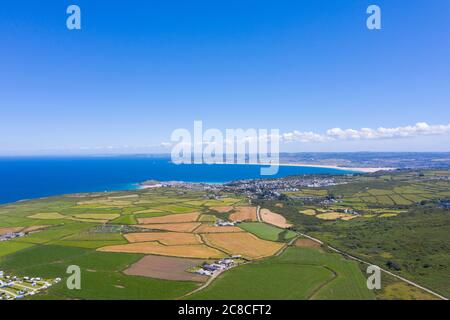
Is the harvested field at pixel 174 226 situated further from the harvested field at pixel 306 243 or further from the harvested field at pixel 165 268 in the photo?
the harvested field at pixel 306 243

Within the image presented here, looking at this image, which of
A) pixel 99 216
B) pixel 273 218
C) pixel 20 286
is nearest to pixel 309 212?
pixel 273 218

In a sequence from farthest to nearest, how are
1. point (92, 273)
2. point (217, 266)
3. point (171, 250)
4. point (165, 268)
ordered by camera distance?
point (171, 250) → point (165, 268) → point (217, 266) → point (92, 273)

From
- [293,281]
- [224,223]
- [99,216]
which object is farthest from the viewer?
[99,216]

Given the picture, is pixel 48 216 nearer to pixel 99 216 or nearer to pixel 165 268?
pixel 99 216

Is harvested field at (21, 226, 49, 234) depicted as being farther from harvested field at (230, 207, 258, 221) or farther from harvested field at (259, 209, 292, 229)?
harvested field at (259, 209, 292, 229)

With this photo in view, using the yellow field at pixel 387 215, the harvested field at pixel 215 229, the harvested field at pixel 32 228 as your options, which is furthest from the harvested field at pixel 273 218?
the harvested field at pixel 32 228
